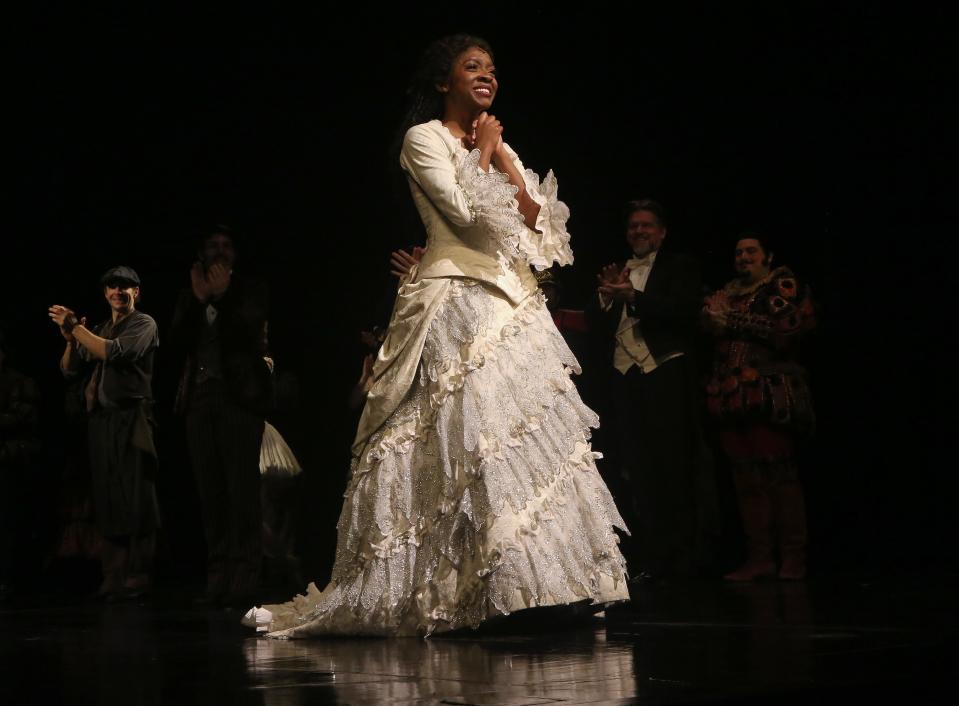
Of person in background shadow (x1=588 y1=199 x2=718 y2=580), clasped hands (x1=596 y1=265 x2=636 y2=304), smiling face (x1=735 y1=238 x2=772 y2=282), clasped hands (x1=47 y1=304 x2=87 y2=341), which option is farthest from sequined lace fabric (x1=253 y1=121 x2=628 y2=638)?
clasped hands (x1=47 y1=304 x2=87 y2=341)

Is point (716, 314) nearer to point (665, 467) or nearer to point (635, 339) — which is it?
point (635, 339)

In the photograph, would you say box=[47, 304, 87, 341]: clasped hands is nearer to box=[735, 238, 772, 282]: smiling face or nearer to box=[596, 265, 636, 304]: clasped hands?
box=[596, 265, 636, 304]: clasped hands

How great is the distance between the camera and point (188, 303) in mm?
4887

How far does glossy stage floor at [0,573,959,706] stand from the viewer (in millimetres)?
2307

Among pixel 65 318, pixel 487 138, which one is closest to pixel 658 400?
pixel 487 138

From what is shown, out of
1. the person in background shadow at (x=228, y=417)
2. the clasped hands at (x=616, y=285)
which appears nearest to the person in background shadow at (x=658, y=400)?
the clasped hands at (x=616, y=285)

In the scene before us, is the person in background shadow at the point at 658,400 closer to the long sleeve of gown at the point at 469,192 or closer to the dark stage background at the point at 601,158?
the dark stage background at the point at 601,158

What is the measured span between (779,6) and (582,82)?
84 centimetres

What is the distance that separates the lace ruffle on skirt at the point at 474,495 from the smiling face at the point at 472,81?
0.48 m

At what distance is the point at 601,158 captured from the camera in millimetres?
5781

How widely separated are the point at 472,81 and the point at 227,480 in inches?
75.0

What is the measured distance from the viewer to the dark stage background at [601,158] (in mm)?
5445

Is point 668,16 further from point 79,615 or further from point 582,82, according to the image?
point 79,615

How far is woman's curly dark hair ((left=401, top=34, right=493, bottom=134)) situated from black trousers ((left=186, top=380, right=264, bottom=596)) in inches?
60.3
